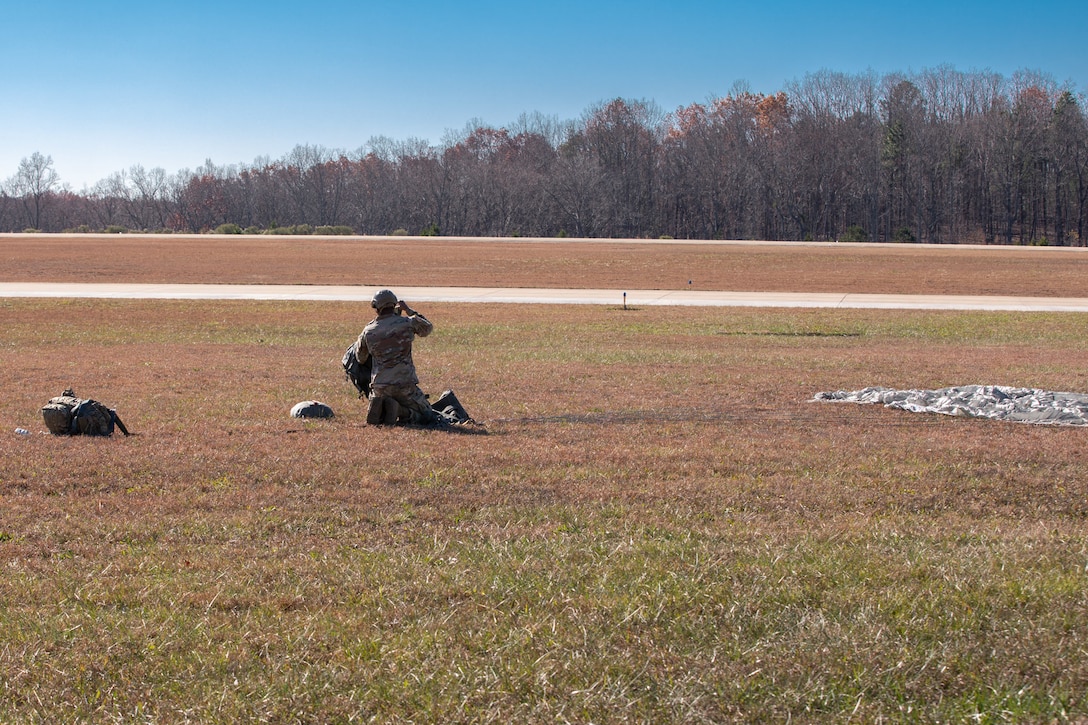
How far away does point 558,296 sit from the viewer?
36.8m

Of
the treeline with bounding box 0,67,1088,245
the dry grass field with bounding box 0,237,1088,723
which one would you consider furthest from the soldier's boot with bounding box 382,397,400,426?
the treeline with bounding box 0,67,1088,245

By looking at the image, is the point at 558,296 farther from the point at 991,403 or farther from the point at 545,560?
the point at 545,560

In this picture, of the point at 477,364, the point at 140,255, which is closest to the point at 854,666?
the point at 477,364

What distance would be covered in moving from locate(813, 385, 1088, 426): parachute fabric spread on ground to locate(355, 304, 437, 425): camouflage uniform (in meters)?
5.37

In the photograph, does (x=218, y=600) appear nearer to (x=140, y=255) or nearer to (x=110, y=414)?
(x=110, y=414)

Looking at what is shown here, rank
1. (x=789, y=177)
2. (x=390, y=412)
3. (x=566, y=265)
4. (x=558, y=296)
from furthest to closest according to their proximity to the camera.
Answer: (x=789, y=177) → (x=566, y=265) → (x=558, y=296) → (x=390, y=412)

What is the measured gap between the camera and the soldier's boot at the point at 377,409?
10891mm

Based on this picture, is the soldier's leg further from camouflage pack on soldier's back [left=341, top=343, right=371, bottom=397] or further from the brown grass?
the brown grass

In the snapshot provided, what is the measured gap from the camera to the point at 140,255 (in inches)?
2222

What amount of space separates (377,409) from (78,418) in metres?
2.93

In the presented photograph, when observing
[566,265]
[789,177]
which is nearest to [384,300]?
[566,265]

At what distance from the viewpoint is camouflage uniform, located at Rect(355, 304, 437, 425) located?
10586mm

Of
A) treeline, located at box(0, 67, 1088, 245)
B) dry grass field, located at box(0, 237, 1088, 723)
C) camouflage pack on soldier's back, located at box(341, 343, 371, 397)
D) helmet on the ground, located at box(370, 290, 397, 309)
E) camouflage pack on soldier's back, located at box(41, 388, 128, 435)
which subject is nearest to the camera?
dry grass field, located at box(0, 237, 1088, 723)

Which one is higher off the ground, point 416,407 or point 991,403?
point 416,407
